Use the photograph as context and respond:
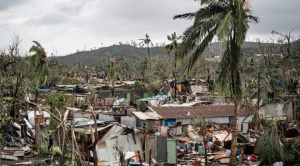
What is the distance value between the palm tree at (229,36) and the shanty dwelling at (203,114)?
9.90 m

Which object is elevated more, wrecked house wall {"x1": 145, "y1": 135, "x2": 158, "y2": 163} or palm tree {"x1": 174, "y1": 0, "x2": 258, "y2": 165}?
palm tree {"x1": 174, "y1": 0, "x2": 258, "y2": 165}

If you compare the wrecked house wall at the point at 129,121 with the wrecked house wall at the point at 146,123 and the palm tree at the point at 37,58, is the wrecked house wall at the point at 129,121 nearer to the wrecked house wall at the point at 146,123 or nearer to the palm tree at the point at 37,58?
the wrecked house wall at the point at 146,123

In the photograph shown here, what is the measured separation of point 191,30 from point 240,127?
13.2 metres

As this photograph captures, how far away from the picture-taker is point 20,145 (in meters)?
19.8

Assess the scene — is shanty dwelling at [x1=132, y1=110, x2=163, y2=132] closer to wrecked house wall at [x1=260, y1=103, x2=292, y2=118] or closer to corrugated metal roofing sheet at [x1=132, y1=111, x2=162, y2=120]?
corrugated metal roofing sheet at [x1=132, y1=111, x2=162, y2=120]

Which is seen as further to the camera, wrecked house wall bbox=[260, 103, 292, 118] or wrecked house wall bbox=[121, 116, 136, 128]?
wrecked house wall bbox=[260, 103, 292, 118]

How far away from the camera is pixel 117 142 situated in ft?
57.7

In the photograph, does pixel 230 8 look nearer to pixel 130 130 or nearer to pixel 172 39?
pixel 130 130

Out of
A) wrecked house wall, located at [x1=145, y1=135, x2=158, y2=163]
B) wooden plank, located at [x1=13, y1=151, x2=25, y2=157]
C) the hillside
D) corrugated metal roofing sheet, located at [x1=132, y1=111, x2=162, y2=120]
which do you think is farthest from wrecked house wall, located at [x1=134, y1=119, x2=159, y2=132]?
the hillside

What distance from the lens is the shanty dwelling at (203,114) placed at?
25.4m

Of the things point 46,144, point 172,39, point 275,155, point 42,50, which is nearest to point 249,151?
point 275,155

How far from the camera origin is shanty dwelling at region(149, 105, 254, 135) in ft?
83.3

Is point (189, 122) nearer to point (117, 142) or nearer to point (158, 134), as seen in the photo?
point (158, 134)

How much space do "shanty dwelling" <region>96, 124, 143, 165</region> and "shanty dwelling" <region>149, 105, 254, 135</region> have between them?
22.4 feet
